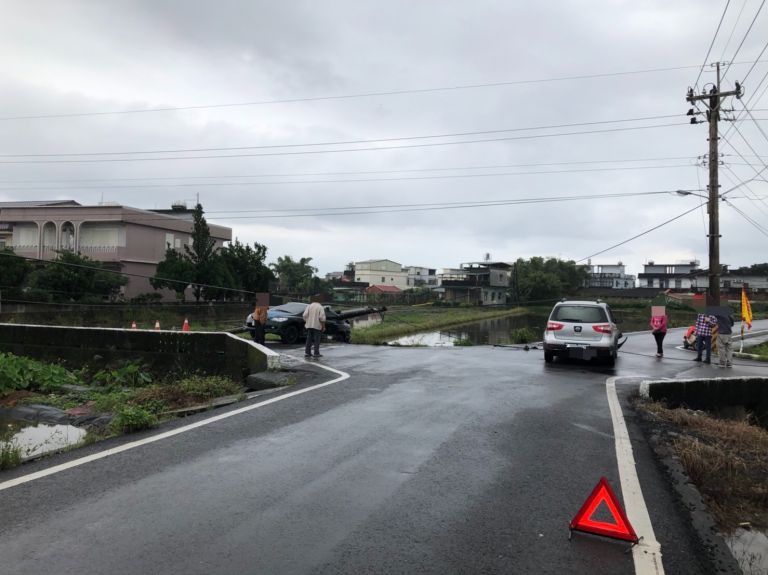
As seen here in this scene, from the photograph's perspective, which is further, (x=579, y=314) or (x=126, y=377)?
(x=579, y=314)

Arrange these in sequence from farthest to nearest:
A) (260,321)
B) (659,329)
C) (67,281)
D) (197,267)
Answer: (197,267) → (67,281) → (659,329) → (260,321)

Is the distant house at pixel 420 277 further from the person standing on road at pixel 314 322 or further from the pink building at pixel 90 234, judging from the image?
→ the person standing on road at pixel 314 322

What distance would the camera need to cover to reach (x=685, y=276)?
9131 cm

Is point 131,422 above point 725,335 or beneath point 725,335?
beneath

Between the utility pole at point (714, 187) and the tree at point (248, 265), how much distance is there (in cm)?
3050

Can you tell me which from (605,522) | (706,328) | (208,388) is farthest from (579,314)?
(605,522)

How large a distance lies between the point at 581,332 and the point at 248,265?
33.0 meters

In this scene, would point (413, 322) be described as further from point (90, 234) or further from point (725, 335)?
point (725, 335)

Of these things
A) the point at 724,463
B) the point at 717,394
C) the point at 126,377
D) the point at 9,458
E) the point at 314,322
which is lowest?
the point at 126,377

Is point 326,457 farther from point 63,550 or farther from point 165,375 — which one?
point 165,375

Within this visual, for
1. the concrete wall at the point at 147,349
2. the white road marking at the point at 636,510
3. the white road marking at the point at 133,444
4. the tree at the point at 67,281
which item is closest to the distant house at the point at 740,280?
the tree at the point at 67,281

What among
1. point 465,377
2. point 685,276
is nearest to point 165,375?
point 465,377

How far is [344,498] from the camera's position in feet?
15.7

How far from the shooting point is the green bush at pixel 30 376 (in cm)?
1349
